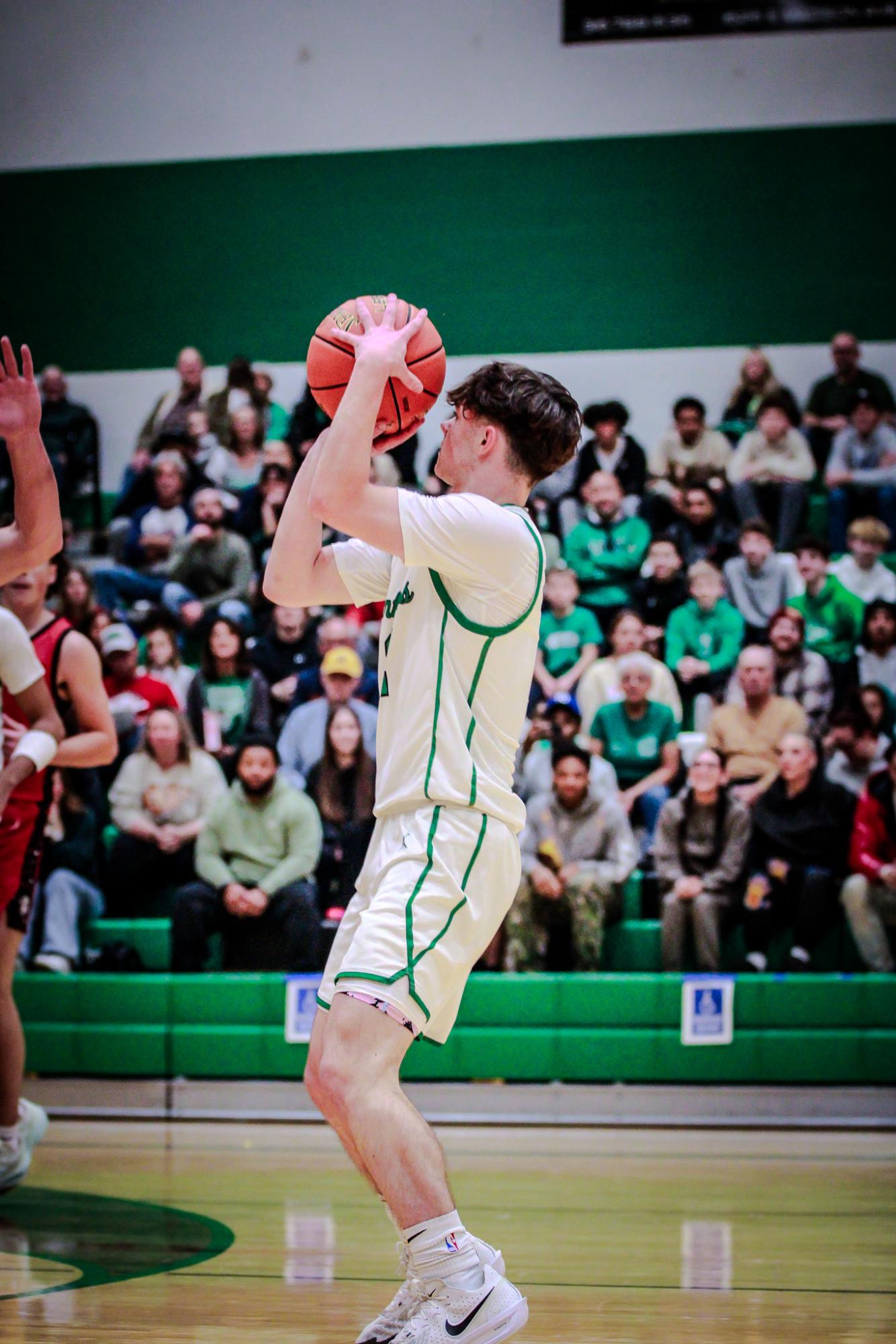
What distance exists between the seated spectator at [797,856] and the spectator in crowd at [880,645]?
1.33m

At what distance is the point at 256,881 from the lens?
6.95 m

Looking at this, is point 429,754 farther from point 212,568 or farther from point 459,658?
point 212,568

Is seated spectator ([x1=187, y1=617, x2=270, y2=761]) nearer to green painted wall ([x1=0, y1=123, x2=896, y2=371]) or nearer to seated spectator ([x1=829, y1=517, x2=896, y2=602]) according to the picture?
green painted wall ([x1=0, y1=123, x2=896, y2=371])

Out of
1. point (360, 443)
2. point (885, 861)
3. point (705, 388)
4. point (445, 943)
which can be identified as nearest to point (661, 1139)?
point (885, 861)

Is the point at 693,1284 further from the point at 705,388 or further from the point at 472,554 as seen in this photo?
the point at 705,388

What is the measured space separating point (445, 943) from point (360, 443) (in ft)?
2.94

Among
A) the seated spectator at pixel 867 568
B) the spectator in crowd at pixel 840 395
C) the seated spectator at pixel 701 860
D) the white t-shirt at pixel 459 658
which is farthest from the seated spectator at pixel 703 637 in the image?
the white t-shirt at pixel 459 658

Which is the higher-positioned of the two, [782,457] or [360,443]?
[782,457]

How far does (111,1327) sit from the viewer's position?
291cm


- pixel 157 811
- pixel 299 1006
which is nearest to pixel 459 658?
pixel 299 1006

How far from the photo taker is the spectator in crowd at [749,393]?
10.2 meters

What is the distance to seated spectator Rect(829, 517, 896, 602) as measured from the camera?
29.2ft

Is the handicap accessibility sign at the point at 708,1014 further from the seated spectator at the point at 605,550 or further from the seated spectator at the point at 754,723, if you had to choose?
the seated spectator at the point at 605,550

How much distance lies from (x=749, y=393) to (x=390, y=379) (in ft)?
26.2
